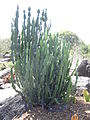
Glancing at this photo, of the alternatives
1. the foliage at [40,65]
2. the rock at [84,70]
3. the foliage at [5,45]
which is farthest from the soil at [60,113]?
the foliage at [5,45]

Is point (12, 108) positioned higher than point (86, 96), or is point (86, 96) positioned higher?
point (86, 96)

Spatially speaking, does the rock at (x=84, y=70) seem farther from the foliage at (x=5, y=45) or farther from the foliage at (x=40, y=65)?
the foliage at (x=5, y=45)

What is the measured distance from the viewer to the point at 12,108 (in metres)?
5.34

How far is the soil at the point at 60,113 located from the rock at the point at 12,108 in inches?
8.5

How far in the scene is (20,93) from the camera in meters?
5.21

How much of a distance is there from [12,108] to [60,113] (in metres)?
0.98

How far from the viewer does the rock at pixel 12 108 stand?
5.17 metres

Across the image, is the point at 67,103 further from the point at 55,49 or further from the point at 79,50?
the point at 79,50

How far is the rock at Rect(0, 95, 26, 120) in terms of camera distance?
5173mm

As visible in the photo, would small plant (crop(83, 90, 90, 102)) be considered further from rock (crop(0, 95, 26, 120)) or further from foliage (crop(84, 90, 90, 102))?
rock (crop(0, 95, 26, 120))

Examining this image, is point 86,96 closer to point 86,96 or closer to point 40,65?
point 86,96

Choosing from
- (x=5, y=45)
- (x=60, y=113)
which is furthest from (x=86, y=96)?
(x=5, y=45)

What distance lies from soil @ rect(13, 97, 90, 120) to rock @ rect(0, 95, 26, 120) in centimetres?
22

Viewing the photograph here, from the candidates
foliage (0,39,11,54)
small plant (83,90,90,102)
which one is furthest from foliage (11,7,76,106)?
foliage (0,39,11,54)
